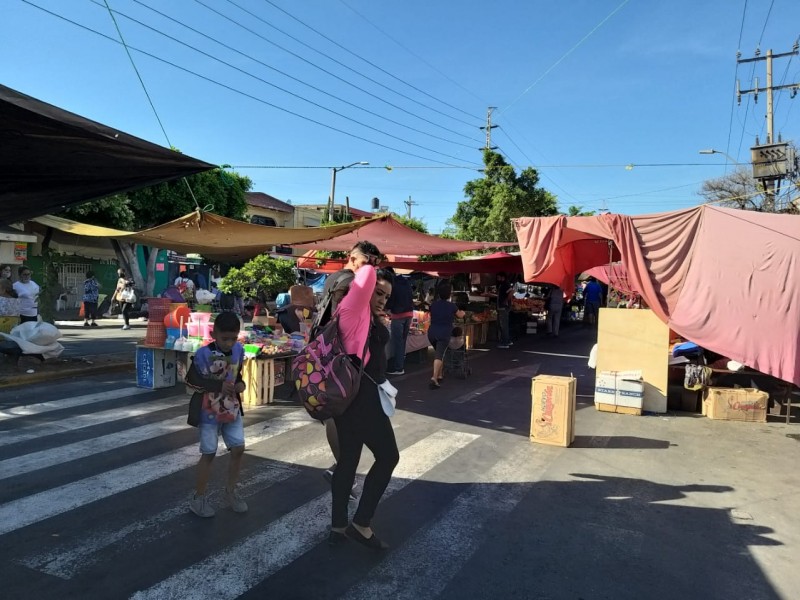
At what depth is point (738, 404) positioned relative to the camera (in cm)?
746

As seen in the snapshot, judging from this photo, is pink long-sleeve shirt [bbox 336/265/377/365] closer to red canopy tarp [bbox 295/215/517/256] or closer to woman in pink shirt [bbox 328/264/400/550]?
woman in pink shirt [bbox 328/264/400/550]

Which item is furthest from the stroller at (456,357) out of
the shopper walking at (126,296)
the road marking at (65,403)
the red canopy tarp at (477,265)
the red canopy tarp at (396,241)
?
the shopper walking at (126,296)

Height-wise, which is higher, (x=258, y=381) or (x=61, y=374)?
(x=258, y=381)

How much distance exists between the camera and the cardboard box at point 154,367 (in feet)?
27.4

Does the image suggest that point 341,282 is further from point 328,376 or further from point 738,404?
point 738,404

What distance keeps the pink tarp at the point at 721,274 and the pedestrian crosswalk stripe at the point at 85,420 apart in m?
6.09

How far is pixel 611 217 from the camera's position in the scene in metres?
7.75

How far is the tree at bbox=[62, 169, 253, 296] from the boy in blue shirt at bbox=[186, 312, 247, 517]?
632 inches

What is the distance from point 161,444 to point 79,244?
2182 centimetres

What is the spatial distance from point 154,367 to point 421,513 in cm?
578

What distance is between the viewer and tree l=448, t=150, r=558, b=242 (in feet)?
82.5

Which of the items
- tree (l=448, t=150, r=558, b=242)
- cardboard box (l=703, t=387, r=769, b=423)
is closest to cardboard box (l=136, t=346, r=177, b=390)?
cardboard box (l=703, t=387, r=769, b=423)

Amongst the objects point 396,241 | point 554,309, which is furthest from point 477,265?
point 396,241

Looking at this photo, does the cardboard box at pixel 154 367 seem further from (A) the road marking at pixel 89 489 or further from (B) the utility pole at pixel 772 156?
(B) the utility pole at pixel 772 156
